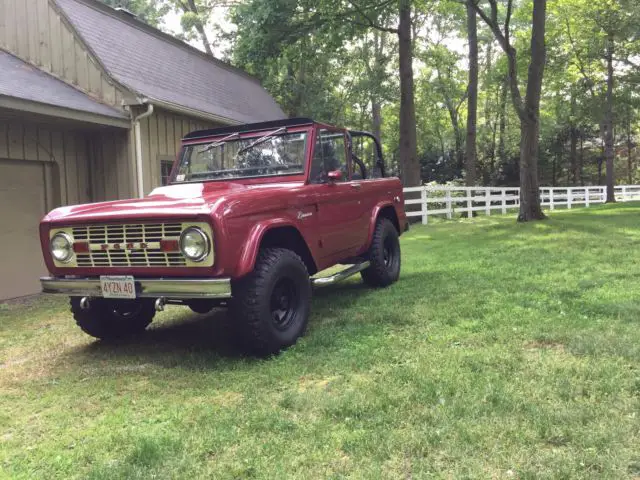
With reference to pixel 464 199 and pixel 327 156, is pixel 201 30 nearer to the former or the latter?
pixel 464 199

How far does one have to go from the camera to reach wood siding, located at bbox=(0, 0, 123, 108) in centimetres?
913

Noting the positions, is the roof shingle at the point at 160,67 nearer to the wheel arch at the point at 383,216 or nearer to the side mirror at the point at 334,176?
the wheel arch at the point at 383,216

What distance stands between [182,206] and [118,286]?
0.78 meters

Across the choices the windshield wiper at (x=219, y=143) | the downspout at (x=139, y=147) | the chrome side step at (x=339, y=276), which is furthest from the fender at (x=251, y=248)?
the downspout at (x=139, y=147)

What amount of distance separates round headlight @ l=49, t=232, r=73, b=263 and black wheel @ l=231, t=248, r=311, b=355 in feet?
4.68

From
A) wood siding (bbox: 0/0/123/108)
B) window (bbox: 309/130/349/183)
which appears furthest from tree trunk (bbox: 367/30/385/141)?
window (bbox: 309/130/349/183)

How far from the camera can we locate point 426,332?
4.47m

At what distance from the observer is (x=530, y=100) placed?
13.1 m

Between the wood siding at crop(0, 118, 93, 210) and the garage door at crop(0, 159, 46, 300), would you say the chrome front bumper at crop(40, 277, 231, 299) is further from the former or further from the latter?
the wood siding at crop(0, 118, 93, 210)

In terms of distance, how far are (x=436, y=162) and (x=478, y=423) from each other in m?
35.0

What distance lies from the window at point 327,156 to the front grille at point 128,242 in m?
1.73

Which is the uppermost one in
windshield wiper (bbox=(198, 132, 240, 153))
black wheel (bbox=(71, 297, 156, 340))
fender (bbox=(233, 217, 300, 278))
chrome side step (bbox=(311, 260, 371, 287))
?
windshield wiper (bbox=(198, 132, 240, 153))

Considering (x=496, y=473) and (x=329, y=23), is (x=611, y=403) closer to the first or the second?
(x=496, y=473)

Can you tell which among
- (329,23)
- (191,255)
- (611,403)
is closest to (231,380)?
(191,255)
